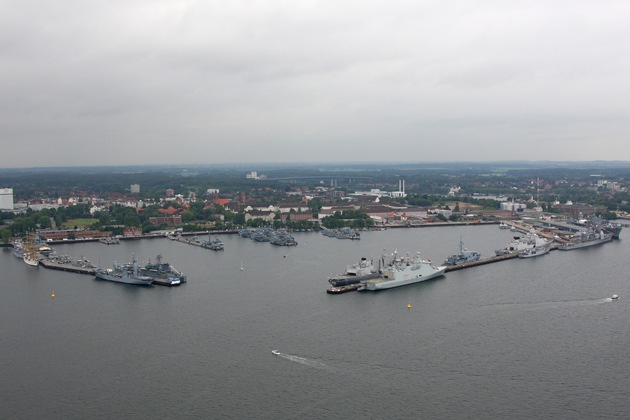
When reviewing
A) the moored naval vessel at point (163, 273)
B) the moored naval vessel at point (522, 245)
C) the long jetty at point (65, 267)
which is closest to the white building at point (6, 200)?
the long jetty at point (65, 267)

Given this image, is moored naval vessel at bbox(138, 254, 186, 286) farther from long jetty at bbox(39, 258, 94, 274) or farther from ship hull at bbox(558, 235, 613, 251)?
ship hull at bbox(558, 235, 613, 251)

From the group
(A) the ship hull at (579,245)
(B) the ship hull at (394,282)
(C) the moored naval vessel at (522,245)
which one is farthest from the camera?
(A) the ship hull at (579,245)

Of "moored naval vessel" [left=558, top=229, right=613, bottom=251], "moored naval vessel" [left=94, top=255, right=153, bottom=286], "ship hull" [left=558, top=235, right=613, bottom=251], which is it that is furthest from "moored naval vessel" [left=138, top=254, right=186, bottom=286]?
"moored naval vessel" [left=558, top=229, right=613, bottom=251]

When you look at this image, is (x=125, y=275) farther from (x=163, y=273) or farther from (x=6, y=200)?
(x=6, y=200)

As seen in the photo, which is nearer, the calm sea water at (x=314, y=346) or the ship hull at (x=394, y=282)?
the calm sea water at (x=314, y=346)

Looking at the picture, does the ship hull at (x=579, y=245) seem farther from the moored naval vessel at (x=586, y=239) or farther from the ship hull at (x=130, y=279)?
the ship hull at (x=130, y=279)


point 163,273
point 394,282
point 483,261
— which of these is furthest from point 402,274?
point 163,273
